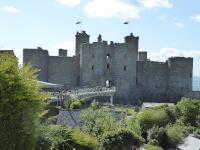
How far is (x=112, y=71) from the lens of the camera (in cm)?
7481

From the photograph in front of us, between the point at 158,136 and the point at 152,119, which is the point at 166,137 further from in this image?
the point at 152,119

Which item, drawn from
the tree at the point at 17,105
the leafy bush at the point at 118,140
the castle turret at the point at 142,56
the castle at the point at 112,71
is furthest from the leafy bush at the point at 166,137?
the castle turret at the point at 142,56

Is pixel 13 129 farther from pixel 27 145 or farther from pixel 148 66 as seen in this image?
pixel 148 66

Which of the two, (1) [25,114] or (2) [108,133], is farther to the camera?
(2) [108,133]

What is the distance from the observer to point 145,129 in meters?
46.9

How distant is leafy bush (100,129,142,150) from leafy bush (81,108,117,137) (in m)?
2.72

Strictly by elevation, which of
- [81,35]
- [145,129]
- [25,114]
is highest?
[81,35]

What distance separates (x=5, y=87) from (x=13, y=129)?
1.44 metres

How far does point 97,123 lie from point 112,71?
38966mm

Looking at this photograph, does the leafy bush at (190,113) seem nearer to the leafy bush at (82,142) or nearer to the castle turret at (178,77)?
the castle turret at (178,77)

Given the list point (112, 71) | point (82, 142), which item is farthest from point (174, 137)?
point (112, 71)

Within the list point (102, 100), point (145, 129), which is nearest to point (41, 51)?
point (102, 100)

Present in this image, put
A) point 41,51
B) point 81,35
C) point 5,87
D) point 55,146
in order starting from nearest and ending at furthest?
1. point 5,87
2. point 55,146
3. point 41,51
4. point 81,35

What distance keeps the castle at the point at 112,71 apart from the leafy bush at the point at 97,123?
33464 mm
